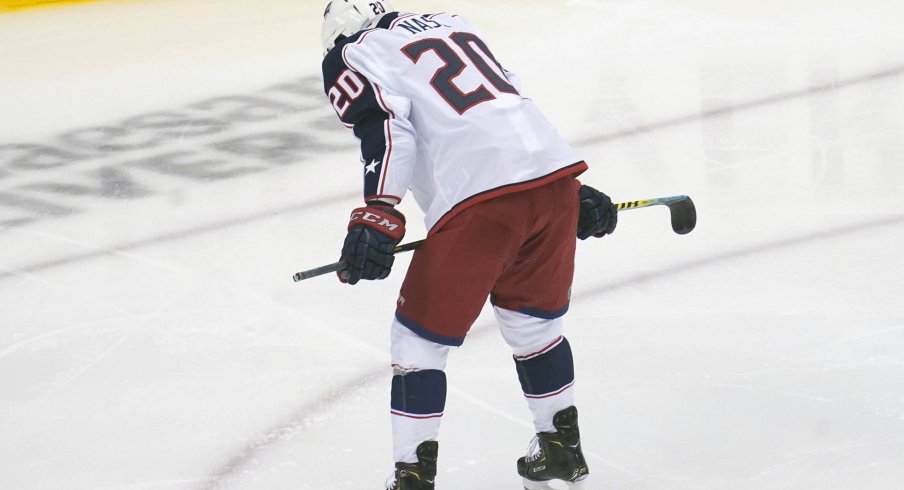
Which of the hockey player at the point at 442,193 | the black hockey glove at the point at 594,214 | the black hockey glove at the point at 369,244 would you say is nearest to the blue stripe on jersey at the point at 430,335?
the hockey player at the point at 442,193

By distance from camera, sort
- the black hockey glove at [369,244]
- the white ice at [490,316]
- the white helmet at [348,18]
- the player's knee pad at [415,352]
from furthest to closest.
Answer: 1. the white ice at [490,316]
2. the white helmet at [348,18]
3. the player's knee pad at [415,352]
4. the black hockey glove at [369,244]

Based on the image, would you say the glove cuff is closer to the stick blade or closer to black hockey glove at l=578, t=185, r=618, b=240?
black hockey glove at l=578, t=185, r=618, b=240

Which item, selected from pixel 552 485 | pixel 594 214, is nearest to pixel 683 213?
pixel 594 214

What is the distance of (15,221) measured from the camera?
4.04m

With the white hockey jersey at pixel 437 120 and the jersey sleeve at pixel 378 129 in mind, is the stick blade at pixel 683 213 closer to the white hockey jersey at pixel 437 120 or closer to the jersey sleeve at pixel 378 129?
the white hockey jersey at pixel 437 120

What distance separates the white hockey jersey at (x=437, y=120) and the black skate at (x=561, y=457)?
479mm

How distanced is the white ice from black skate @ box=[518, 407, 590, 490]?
3.2 inches

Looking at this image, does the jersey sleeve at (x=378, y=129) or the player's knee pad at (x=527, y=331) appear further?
the player's knee pad at (x=527, y=331)

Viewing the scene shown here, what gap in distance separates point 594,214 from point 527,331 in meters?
0.26

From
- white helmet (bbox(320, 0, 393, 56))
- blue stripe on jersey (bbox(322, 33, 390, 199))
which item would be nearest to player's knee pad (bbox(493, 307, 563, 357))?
blue stripe on jersey (bbox(322, 33, 390, 199))

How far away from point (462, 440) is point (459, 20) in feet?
2.80

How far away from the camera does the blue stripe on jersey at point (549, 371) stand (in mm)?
2414

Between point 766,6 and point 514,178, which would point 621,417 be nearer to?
point 514,178

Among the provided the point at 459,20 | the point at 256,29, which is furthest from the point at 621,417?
the point at 256,29
